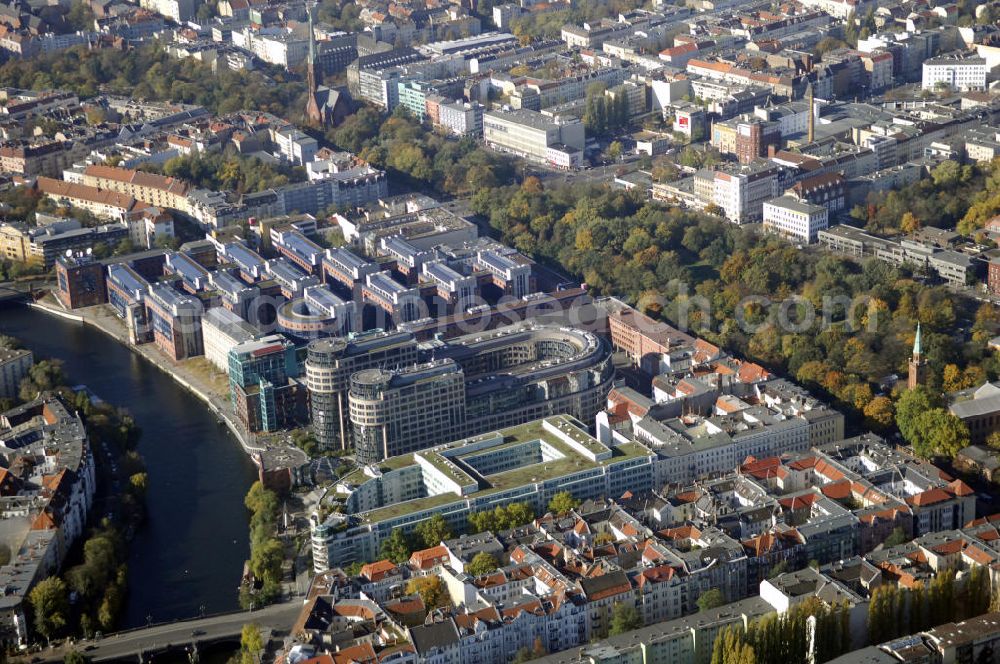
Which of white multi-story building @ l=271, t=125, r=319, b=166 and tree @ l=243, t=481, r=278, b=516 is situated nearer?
tree @ l=243, t=481, r=278, b=516

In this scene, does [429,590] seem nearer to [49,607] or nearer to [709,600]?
[709,600]

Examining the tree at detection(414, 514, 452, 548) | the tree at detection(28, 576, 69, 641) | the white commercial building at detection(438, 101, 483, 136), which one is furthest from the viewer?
the white commercial building at detection(438, 101, 483, 136)

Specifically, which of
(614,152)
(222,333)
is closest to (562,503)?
(222,333)

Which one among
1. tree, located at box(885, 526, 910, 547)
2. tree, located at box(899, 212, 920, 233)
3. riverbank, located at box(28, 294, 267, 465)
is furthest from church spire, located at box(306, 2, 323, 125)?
tree, located at box(885, 526, 910, 547)

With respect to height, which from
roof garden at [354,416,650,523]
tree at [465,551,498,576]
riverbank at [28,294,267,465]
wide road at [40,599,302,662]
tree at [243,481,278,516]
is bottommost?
riverbank at [28,294,267,465]

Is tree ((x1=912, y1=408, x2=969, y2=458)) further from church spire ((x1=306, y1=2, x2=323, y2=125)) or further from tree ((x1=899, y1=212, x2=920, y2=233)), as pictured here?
church spire ((x1=306, y1=2, x2=323, y2=125))

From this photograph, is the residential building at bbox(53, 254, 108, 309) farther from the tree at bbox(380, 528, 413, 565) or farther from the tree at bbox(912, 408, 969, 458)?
the tree at bbox(912, 408, 969, 458)

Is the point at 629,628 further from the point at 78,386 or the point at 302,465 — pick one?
the point at 78,386

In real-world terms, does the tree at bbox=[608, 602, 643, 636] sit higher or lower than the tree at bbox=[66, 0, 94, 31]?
lower

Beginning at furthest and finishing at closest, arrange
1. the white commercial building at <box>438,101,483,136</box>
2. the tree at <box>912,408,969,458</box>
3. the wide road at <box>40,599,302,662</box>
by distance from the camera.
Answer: the white commercial building at <box>438,101,483,136</box>, the tree at <box>912,408,969,458</box>, the wide road at <box>40,599,302,662</box>
